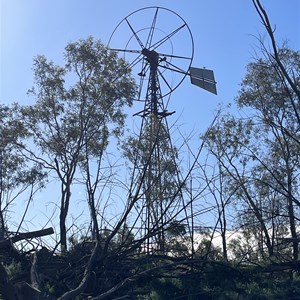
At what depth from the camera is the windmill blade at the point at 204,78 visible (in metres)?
19.0

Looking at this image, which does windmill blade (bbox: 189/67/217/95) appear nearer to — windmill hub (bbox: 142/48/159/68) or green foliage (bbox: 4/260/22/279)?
windmill hub (bbox: 142/48/159/68)

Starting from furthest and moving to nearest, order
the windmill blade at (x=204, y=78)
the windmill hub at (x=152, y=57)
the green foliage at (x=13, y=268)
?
the windmill hub at (x=152, y=57) < the windmill blade at (x=204, y=78) < the green foliage at (x=13, y=268)

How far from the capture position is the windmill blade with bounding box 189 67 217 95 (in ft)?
62.3

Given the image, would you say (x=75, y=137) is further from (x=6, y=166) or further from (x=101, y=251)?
(x=101, y=251)

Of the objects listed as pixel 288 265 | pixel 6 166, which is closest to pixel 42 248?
pixel 288 265

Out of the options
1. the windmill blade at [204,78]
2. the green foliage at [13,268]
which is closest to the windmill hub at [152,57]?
the windmill blade at [204,78]

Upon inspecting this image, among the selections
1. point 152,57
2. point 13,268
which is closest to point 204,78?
point 152,57

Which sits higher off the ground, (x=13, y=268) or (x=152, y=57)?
(x=152, y=57)

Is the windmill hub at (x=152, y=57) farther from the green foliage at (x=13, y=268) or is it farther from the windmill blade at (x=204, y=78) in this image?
the green foliage at (x=13, y=268)

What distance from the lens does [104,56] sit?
22.3m

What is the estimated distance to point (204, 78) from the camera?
1919 centimetres

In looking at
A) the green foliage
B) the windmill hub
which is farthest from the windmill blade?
the green foliage

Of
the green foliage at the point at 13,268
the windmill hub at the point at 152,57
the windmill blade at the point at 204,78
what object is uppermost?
the windmill hub at the point at 152,57

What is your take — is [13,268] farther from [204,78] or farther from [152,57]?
[152,57]
